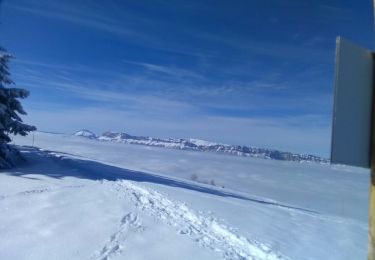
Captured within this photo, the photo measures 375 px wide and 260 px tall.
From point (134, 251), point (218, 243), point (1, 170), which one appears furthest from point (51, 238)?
point (1, 170)

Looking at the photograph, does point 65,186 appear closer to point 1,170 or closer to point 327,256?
point 1,170

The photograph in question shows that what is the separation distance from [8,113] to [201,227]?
13.0 metres

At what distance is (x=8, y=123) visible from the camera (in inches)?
679

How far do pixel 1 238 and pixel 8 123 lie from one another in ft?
39.0

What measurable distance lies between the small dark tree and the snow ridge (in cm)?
680

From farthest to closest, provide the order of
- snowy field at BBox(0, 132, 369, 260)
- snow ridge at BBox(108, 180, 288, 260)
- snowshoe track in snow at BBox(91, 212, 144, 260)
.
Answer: snow ridge at BBox(108, 180, 288, 260)
snowy field at BBox(0, 132, 369, 260)
snowshoe track in snow at BBox(91, 212, 144, 260)

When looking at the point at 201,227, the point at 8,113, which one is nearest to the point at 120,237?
the point at 201,227

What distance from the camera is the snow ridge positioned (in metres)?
7.84

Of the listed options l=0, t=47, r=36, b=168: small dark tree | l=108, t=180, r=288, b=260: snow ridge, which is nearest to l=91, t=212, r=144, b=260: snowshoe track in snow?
l=108, t=180, r=288, b=260: snow ridge

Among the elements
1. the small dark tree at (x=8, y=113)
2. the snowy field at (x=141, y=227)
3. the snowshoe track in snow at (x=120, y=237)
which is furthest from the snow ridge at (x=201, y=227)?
the small dark tree at (x=8, y=113)

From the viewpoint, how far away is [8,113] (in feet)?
56.7

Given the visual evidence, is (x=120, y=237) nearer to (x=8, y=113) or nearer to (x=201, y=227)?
(x=201, y=227)

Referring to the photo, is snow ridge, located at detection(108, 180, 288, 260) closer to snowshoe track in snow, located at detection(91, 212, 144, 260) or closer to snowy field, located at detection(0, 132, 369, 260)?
snowy field, located at detection(0, 132, 369, 260)

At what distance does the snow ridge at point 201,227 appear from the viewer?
25.7 feet
